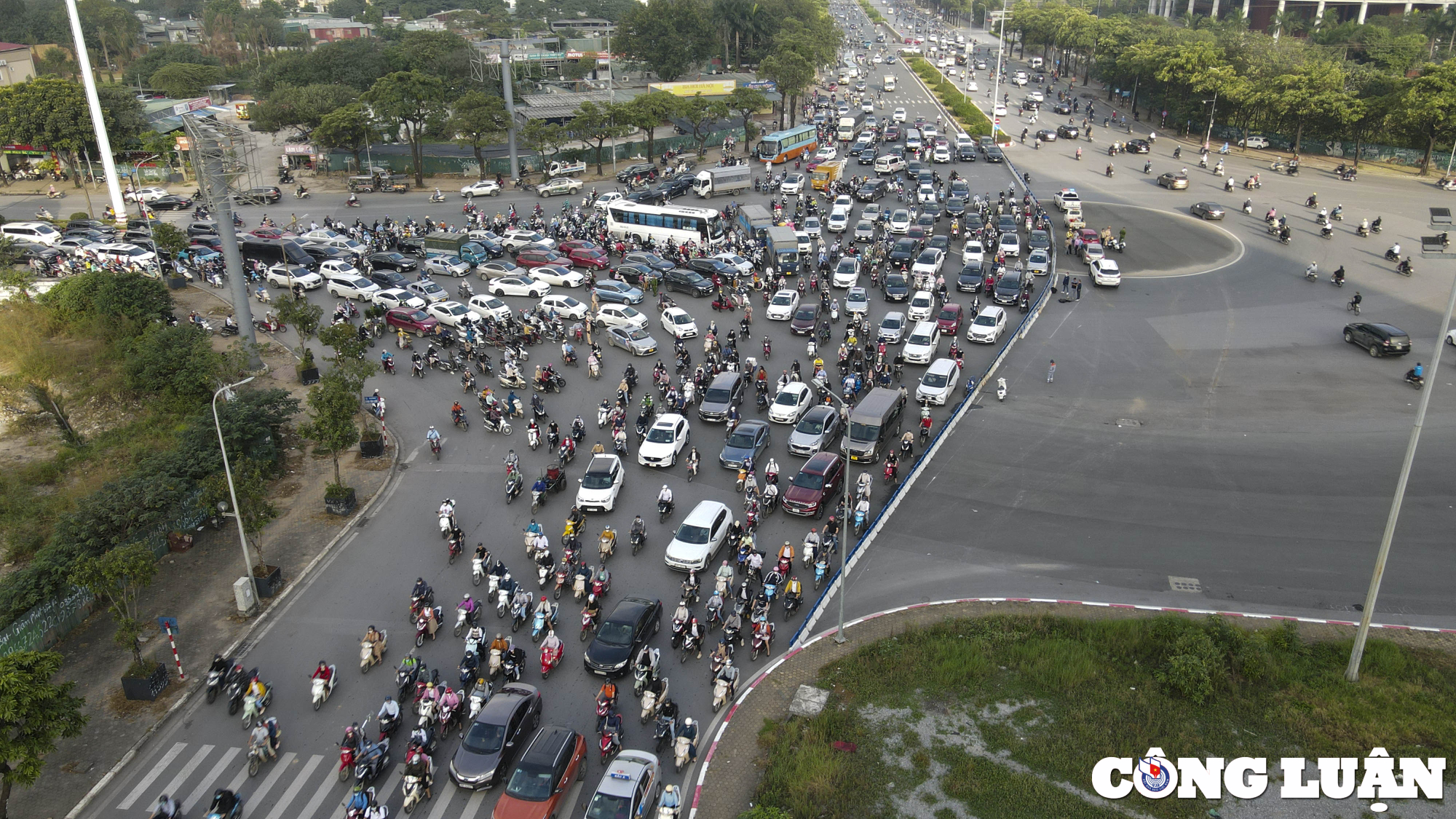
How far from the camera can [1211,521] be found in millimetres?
26953

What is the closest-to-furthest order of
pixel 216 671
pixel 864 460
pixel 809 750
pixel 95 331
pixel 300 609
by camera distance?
pixel 809 750
pixel 216 671
pixel 300 609
pixel 864 460
pixel 95 331

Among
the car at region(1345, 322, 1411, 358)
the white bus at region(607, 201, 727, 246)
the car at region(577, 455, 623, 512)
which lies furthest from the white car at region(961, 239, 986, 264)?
the car at region(577, 455, 623, 512)

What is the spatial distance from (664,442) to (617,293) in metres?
16.9

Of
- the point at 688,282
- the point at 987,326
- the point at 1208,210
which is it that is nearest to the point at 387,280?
the point at 688,282

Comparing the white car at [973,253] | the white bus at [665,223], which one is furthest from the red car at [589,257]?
the white car at [973,253]

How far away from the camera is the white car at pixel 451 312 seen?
141 feet

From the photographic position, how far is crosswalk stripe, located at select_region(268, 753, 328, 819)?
59.7 ft

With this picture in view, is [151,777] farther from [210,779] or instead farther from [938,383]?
[938,383]

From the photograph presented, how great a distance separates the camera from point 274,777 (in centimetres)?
1909

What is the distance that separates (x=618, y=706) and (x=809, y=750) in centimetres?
484

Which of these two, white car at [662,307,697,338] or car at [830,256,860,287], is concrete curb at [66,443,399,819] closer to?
white car at [662,307,697,338]

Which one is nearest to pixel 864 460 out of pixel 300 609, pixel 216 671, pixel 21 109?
pixel 300 609

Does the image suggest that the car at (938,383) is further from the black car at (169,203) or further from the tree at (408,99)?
the black car at (169,203)

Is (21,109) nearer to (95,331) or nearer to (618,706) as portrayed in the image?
(95,331)
